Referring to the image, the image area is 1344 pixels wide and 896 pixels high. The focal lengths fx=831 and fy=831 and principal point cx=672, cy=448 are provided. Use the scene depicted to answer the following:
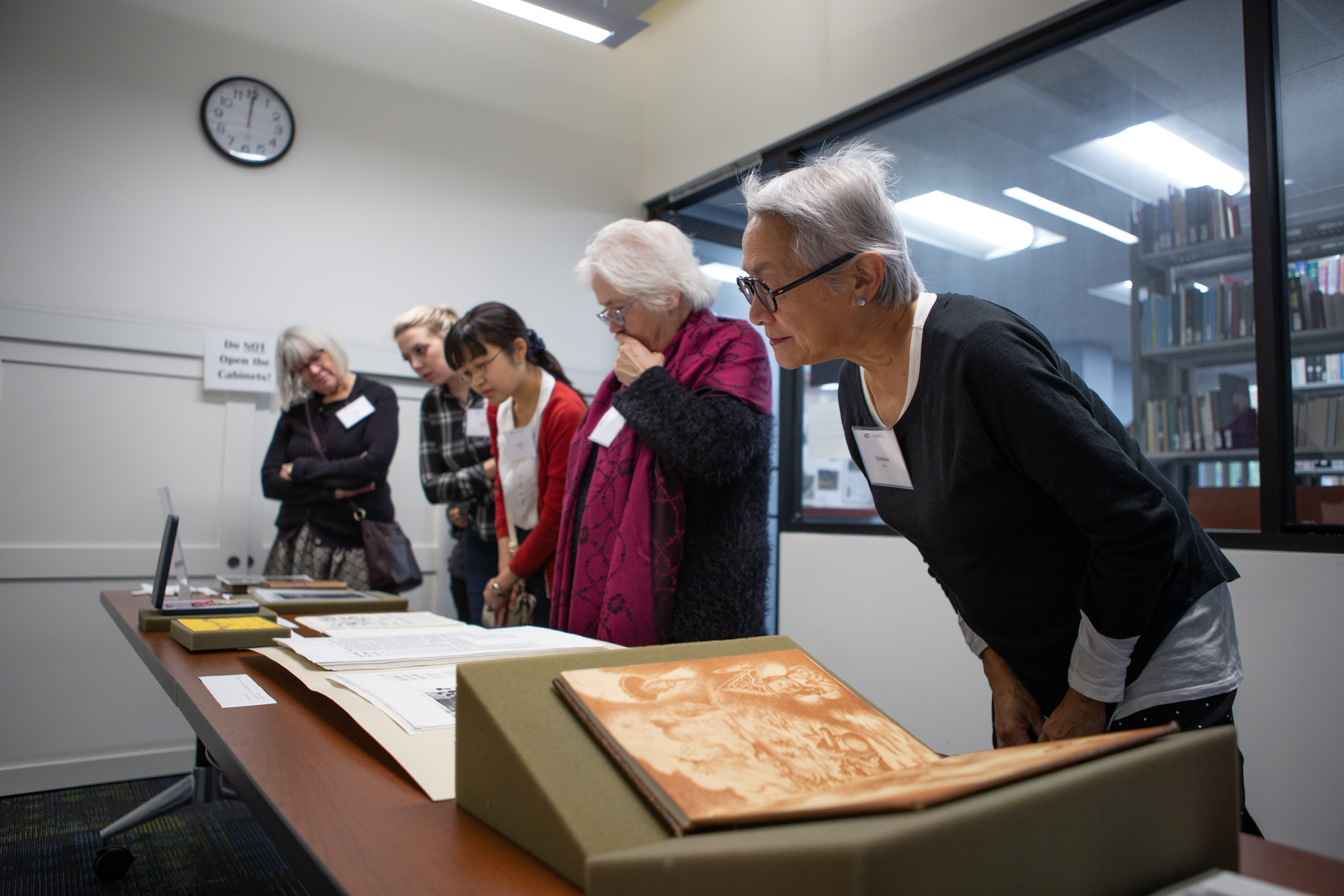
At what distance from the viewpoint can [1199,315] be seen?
221 cm

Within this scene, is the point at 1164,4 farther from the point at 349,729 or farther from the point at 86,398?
the point at 86,398

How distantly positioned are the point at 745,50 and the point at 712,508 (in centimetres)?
305

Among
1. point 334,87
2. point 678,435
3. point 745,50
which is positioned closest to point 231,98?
A: point 334,87

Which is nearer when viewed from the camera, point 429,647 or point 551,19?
point 429,647

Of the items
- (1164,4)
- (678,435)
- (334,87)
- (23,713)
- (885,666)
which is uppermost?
(334,87)

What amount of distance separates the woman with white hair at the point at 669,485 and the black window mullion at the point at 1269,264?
1.40m

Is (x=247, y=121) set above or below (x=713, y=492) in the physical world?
above

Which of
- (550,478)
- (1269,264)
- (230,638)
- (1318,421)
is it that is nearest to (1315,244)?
(1269,264)

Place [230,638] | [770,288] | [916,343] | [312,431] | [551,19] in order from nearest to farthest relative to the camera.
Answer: [916,343]
[770,288]
[230,638]
[312,431]
[551,19]

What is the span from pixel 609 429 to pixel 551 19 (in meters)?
2.38

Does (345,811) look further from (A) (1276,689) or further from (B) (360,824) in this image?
(A) (1276,689)

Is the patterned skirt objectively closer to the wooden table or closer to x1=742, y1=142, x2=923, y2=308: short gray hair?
the wooden table

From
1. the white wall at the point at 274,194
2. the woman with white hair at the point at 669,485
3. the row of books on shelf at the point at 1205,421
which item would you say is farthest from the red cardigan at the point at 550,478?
the white wall at the point at 274,194

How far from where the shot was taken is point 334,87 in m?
3.59
